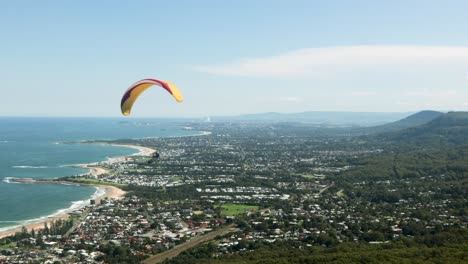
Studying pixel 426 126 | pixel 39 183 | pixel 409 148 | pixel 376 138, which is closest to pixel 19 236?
pixel 39 183

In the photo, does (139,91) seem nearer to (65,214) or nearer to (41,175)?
(65,214)

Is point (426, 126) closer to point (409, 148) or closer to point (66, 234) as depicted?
point (409, 148)

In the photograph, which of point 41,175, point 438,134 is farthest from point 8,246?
point 438,134

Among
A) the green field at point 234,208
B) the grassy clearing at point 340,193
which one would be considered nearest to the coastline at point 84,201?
the green field at point 234,208

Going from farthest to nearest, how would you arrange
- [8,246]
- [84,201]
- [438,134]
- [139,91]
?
[438,134] < [84,201] < [8,246] < [139,91]

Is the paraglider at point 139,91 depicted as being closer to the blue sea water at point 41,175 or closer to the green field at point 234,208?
the blue sea water at point 41,175

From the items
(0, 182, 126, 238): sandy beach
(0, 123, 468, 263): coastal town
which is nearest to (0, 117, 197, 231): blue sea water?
(0, 182, 126, 238): sandy beach

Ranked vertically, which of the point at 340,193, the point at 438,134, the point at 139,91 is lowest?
the point at 340,193
